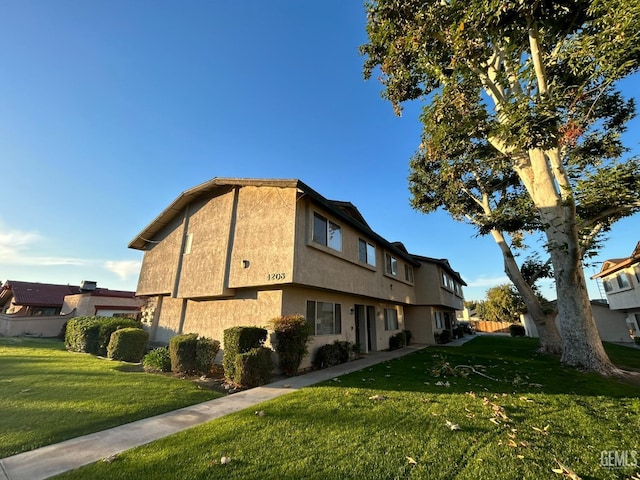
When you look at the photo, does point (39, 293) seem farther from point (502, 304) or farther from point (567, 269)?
point (502, 304)

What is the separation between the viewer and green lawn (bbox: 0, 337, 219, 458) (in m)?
4.83

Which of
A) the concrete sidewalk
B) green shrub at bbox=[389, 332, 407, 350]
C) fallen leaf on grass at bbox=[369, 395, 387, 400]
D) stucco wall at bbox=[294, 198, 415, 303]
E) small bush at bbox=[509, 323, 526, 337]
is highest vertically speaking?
stucco wall at bbox=[294, 198, 415, 303]

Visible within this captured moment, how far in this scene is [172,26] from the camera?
966 centimetres

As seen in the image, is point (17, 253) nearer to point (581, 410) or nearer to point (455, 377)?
point (455, 377)

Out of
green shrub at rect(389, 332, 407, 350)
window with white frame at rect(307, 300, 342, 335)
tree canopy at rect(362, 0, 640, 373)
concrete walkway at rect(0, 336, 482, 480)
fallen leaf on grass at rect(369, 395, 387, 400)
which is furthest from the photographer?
green shrub at rect(389, 332, 407, 350)

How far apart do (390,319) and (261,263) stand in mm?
11918

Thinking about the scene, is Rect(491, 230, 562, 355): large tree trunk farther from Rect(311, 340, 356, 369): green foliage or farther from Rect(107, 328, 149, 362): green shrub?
Rect(107, 328, 149, 362): green shrub

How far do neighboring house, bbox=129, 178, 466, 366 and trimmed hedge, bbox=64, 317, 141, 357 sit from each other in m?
1.64

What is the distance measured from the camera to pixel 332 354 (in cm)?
1116

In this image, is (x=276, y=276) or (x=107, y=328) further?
(x=107, y=328)

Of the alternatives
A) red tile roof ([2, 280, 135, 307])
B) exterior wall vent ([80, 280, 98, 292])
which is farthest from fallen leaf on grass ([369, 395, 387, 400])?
exterior wall vent ([80, 280, 98, 292])

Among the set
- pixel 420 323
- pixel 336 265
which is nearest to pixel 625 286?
pixel 420 323

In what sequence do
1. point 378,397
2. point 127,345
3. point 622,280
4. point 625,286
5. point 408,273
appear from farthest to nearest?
point 622,280, point 625,286, point 408,273, point 127,345, point 378,397

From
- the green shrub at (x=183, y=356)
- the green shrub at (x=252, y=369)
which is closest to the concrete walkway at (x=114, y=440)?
the green shrub at (x=252, y=369)
